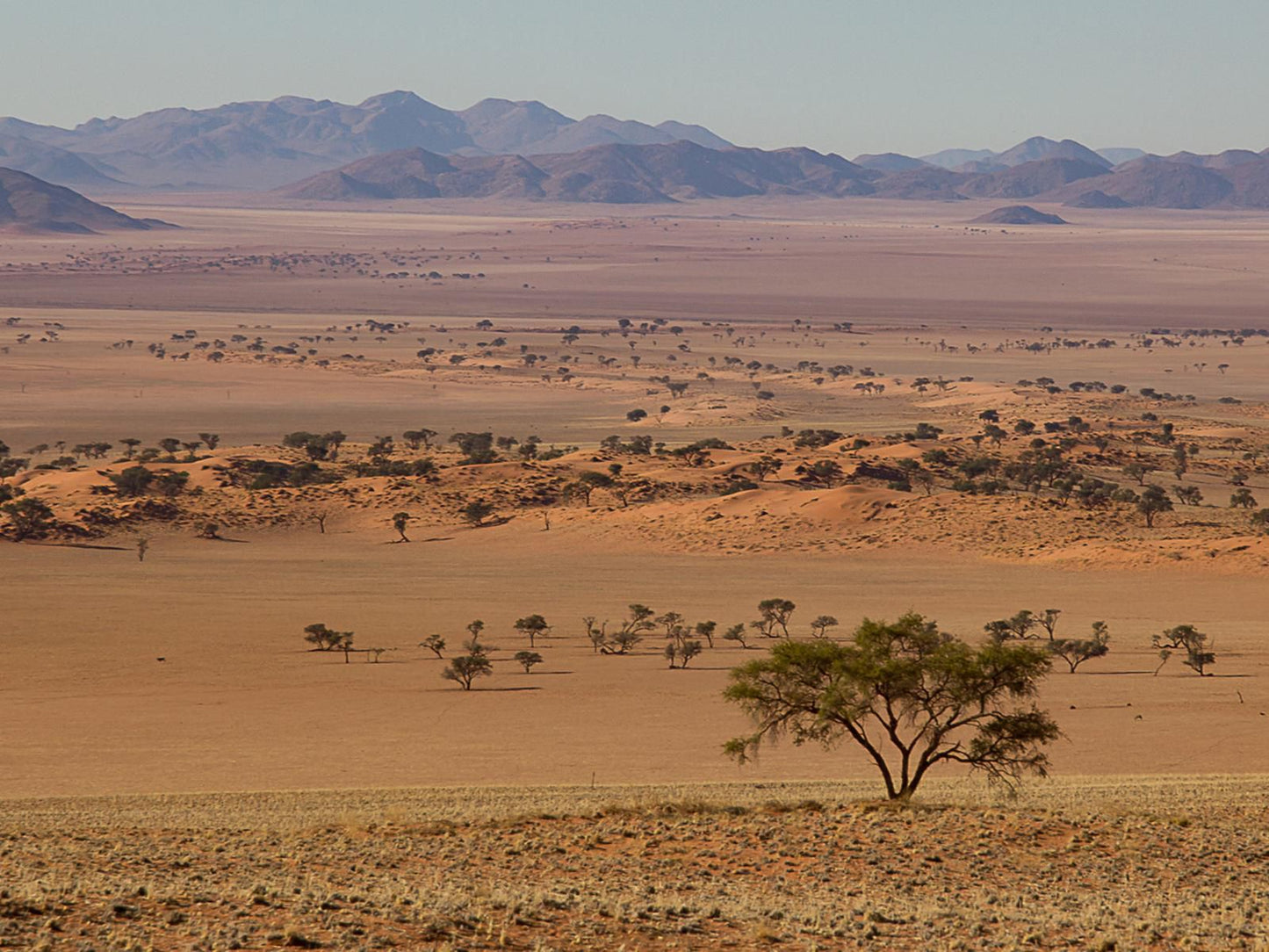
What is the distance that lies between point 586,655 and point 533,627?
1.77 meters

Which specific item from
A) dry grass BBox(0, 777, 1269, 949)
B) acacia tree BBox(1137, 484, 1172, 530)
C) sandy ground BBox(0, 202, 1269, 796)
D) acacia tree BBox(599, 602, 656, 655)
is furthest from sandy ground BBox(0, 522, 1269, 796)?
acacia tree BBox(1137, 484, 1172, 530)

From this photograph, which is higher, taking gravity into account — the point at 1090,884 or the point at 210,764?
the point at 1090,884

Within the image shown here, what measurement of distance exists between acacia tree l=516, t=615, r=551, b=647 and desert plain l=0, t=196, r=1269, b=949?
0.39m

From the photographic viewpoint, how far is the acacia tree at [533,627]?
3962cm

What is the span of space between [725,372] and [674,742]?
9271 cm

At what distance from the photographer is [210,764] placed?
88.8 ft

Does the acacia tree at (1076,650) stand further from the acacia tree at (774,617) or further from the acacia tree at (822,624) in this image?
the acacia tree at (774,617)

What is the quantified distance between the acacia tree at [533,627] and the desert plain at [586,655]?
0.39m

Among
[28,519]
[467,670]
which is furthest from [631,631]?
[28,519]

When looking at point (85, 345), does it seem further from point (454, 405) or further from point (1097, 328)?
point (1097, 328)

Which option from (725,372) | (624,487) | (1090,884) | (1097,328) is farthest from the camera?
(1097,328)

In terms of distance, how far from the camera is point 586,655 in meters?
38.7

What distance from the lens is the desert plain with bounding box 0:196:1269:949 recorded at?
49.6 ft

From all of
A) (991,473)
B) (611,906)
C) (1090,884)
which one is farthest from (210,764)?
(991,473)
